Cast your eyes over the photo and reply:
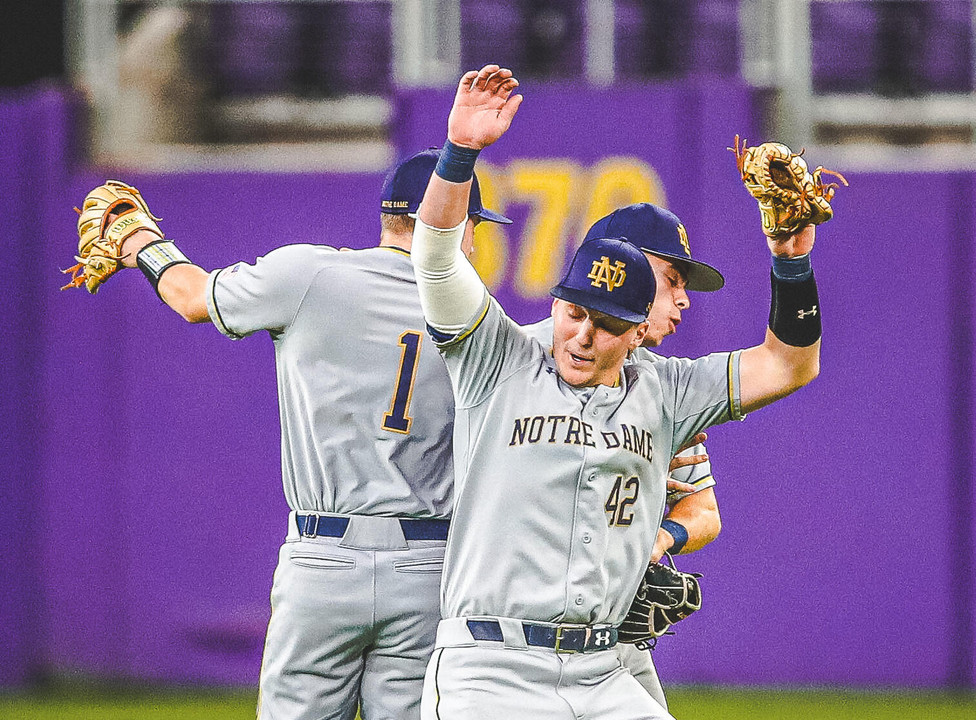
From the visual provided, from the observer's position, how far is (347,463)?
403 centimetres

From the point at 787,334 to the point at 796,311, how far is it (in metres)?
0.06

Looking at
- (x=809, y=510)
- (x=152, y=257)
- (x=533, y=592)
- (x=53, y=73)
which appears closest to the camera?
(x=533, y=592)

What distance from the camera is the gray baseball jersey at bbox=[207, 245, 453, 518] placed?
13.2ft

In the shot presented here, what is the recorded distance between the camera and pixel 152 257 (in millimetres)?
4004

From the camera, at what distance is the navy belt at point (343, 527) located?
404cm

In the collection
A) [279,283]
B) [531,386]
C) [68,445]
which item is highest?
[279,283]

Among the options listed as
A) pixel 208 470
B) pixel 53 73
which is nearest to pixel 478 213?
pixel 208 470

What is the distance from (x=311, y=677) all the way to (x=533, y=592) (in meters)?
1.02

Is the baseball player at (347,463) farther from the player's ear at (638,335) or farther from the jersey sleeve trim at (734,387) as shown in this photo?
the jersey sleeve trim at (734,387)

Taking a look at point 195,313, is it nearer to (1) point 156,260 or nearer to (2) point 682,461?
(1) point 156,260

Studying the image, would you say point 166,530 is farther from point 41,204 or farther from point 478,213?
point 478,213

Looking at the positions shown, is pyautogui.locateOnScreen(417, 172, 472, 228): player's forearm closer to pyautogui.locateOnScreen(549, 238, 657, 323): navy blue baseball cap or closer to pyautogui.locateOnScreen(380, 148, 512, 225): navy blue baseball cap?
pyautogui.locateOnScreen(549, 238, 657, 323): navy blue baseball cap

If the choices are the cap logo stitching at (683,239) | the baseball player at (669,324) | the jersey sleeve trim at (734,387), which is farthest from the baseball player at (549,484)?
the cap logo stitching at (683,239)

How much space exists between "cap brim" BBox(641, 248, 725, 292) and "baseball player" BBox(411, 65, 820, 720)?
0.40 metres
